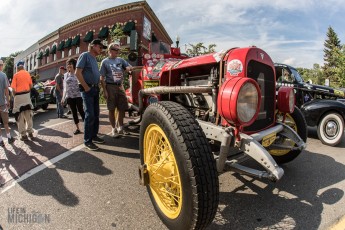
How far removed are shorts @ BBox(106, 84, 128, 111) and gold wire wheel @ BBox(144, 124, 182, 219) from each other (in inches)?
99.5

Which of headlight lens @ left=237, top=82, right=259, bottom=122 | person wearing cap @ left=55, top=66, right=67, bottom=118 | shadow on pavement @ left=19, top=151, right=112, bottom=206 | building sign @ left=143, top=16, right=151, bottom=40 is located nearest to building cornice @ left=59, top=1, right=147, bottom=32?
building sign @ left=143, top=16, right=151, bottom=40

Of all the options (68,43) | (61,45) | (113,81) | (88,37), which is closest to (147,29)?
(88,37)

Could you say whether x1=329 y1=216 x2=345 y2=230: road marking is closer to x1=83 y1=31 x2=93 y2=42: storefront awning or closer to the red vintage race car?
the red vintage race car

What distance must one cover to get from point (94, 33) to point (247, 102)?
28.8 m

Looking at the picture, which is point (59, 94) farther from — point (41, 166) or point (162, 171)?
point (162, 171)

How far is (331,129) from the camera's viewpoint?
16.6 feet

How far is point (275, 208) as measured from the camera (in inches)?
95.5

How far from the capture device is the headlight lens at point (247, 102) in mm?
2023

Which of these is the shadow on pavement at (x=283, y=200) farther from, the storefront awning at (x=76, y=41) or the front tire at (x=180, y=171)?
the storefront awning at (x=76, y=41)

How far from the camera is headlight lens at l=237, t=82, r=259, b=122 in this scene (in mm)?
2023

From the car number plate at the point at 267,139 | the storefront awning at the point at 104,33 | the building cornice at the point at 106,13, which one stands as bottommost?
the car number plate at the point at 267,139

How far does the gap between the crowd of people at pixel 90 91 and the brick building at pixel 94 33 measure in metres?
13.5

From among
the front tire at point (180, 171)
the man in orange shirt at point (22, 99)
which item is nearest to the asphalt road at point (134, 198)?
the front tire at point (180, 171)

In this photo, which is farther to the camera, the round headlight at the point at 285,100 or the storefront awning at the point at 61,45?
the storefront awning at the point at 61,45
